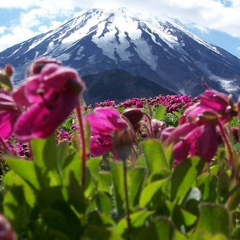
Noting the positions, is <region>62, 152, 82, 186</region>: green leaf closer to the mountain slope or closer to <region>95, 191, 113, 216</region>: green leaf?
<region>95, 191, 113, 216</region>: green leaf

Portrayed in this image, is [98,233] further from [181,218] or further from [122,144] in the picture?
[181,218]

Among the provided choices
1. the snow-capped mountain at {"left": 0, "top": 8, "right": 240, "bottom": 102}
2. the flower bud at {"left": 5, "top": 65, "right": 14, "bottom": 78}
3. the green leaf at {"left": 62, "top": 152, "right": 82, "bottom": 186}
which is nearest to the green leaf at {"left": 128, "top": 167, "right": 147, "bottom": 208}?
the green leaf at {"left": 62, "top": 152, "right": 82, "bottom": 186}

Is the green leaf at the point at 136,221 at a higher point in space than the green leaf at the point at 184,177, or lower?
lower

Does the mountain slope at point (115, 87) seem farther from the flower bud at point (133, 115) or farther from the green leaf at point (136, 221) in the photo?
the green leaf at point (136, 221)

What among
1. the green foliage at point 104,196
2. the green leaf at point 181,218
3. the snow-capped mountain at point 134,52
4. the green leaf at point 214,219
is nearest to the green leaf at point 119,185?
the green foliage at point 104,196

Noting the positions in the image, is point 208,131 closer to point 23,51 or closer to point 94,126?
point 94,126

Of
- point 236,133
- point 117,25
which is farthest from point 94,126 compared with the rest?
point 117,25

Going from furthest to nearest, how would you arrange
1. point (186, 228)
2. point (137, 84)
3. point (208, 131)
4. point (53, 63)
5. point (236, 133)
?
1. point (137, 84)
2. point (236, 133)
3. point (208, 131)
4. point (186, 228)
5. point (53, 63)

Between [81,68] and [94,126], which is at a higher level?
[81,68]
